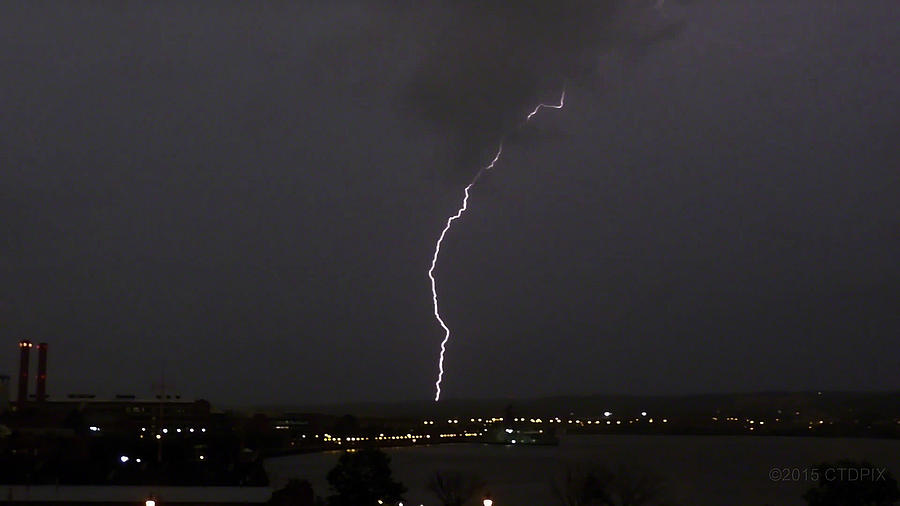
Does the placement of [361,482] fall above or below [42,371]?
below

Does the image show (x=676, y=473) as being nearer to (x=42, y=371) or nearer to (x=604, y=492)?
(x=604, y=492)

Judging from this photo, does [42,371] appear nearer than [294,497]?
No

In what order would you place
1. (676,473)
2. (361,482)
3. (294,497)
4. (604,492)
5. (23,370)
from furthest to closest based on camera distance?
(23,370) → (676,473) → (604,492) → (294,497) → (361,482)

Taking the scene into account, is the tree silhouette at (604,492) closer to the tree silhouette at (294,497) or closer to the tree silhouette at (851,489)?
the tree silhouette at (294,497)

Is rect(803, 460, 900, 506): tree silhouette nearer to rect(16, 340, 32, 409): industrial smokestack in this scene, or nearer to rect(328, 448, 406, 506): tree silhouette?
rect(328, 448, 406, 506): tree silhouette

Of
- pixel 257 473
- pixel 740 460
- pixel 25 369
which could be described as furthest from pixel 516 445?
pixel 257 473

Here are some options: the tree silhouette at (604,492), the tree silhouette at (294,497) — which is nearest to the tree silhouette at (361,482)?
the tree silhouette at (294,497)

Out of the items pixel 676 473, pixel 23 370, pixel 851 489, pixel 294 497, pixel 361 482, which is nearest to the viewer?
pixel 851 489

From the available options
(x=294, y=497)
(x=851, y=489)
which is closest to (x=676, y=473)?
(x=294, y=497)
